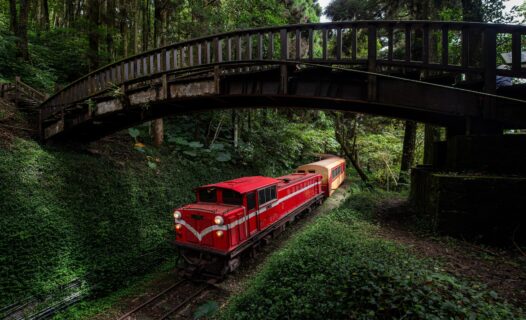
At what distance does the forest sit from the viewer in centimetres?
451

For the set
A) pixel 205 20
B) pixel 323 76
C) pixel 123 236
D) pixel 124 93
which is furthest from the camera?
pixel 205 20

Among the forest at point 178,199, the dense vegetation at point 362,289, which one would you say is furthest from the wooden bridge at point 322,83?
the dense vegetation at point 362,289

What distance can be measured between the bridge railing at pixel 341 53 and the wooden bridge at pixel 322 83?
0.08 ft

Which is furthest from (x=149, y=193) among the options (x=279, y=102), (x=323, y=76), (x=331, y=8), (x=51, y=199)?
(x=331, y=8)

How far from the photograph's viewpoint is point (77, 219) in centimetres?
936

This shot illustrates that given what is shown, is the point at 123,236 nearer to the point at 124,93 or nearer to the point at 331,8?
the point at 124,93

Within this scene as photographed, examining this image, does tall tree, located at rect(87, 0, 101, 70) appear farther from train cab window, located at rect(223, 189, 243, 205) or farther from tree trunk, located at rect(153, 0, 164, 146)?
train cab window, located at rect(223, 189, 243, 205)

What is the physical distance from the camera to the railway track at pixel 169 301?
7270 mm

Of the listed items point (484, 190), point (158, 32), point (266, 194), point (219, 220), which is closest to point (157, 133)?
point (158, 32)

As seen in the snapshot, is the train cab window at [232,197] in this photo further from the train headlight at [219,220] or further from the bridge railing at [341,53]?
the bridge railing at [341,53]

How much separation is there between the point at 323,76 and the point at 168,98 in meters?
5.25

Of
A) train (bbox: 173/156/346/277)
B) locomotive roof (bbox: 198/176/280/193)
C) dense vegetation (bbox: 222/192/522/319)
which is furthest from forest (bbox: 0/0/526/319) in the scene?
locomotive roof (bbox: 198/176/280/193)

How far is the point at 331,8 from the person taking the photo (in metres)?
19.8

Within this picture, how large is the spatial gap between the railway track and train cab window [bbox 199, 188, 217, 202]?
2.70 m
